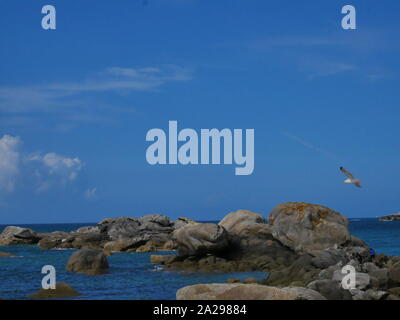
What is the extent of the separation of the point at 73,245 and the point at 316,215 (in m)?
35.6

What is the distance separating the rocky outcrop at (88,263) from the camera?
116 ft

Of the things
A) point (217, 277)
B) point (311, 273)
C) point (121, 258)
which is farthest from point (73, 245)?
point (311, 273)

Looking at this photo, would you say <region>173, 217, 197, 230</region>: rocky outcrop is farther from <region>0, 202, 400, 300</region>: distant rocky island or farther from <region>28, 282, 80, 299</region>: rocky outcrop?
<region>28, 282, 80, 299</region>: rocky outcrop

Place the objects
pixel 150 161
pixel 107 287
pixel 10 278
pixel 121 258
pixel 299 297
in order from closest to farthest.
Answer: pixel 299 297 < pixel 150 161 < pixel 107 287 < pixel 10 278 < pixel 121 258

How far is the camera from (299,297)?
63.4 feet

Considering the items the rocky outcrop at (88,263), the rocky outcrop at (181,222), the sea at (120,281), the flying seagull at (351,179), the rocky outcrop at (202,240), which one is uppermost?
the flying seagull at (351,179)

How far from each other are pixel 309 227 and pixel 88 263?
13747mm

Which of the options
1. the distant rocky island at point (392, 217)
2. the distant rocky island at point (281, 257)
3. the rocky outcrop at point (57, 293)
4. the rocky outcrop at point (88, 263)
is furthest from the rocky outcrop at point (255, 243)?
the distant rocky island at point (392, 217)

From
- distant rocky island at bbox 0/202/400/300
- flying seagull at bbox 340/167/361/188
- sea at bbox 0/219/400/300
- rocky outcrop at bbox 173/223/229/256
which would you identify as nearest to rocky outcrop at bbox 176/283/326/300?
distant rocky island at bbox 0/202/400/300

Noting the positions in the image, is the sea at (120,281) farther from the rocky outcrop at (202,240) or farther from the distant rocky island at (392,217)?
the distant rocky island at (392,217)

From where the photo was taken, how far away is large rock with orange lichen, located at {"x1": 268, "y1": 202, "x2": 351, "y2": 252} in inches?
1521

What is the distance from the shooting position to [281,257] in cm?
3853
